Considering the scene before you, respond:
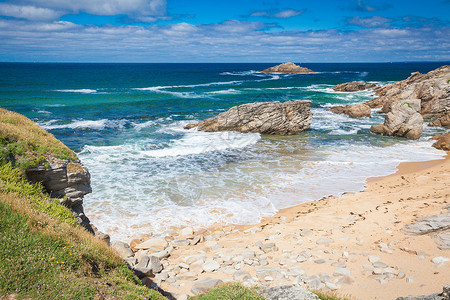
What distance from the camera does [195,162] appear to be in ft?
78.1

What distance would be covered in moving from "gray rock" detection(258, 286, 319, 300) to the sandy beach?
156 cm

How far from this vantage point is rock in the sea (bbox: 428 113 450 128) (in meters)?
36.1

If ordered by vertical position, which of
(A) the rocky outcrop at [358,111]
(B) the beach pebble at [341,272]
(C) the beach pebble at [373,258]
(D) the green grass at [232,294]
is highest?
(A) the rocky outcrop at [358,111]

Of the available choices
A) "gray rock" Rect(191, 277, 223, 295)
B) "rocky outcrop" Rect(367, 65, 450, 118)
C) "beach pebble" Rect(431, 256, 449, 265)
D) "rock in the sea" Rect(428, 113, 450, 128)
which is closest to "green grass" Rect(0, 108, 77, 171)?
"gray rock" Rect(191, 277, 223, 295)

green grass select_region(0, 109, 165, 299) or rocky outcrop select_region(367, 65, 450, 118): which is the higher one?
rocky outcrop select_region(367, 65, 450, 118)

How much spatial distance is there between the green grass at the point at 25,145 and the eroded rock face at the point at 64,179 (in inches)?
9.6

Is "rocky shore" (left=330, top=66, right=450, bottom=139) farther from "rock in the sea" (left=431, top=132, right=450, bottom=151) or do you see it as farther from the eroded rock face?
the eroded rock face

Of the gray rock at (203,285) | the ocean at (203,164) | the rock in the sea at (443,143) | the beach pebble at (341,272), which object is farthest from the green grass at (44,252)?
the rock in the sea at (443,143)

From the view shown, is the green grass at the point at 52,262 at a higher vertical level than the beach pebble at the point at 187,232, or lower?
higher

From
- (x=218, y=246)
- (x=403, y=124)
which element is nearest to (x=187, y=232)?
(x=218, y=246)

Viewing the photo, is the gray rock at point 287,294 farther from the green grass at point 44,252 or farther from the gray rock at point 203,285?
the green grass at point 44,252

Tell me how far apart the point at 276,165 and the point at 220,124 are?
40.9 ft

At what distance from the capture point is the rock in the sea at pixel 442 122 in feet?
119

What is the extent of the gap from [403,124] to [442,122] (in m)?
9.44
